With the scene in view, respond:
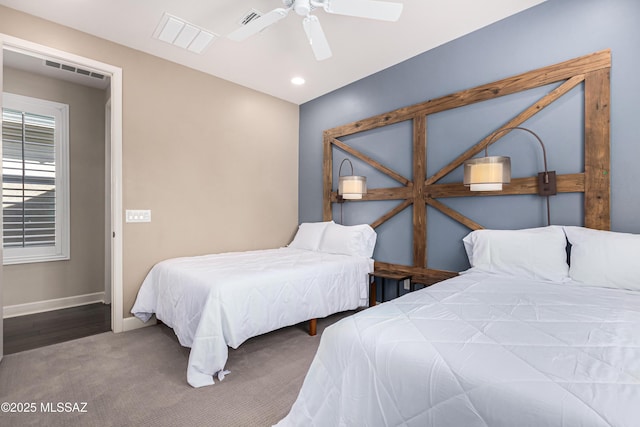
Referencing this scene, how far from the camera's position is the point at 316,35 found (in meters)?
2.20

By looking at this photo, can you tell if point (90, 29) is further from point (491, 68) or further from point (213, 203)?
point (491, 68)

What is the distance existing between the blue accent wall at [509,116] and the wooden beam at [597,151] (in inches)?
1.8

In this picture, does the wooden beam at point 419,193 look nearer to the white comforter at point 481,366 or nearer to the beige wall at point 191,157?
the white comforter at point 481,366

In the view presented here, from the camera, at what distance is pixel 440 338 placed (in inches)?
44.3

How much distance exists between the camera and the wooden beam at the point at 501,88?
2199mm

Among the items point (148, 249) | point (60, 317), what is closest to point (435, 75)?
point (148, 249)

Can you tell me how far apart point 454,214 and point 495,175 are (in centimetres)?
71

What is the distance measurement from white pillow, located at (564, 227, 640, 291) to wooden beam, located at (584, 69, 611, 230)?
18cm

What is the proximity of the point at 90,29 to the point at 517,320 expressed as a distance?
395 centimetres

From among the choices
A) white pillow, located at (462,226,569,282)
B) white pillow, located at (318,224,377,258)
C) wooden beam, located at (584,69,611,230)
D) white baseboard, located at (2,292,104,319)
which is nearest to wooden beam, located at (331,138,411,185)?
white pillow, located at (318,224,377,258)

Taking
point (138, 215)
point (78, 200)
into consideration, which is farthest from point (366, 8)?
point (78, 200)

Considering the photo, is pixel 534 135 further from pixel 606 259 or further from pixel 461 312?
pixel 461 312

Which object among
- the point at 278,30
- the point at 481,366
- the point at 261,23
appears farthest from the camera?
the point at 278,30

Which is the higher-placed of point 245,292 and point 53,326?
point 245,292
